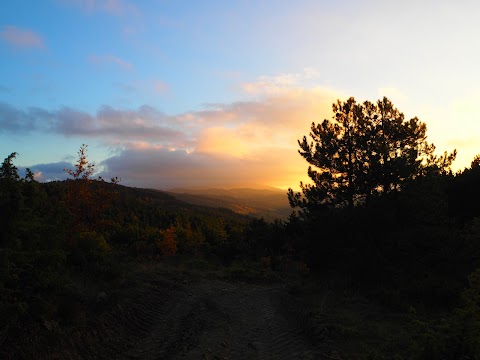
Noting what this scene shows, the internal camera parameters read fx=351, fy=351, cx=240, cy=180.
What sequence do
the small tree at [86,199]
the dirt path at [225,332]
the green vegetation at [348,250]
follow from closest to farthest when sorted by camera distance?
the green vegetation at [348,250], the dirt path at [225,332], the small tree at [86,199]

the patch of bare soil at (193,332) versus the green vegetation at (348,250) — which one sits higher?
the green vegetation at (348,250)

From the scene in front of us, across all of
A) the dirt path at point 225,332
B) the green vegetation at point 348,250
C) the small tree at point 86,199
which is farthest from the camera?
the small tree at point 86,199

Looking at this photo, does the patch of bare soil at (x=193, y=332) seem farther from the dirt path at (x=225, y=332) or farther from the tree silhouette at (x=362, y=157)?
the tree silhouette at (x=362, y=157)

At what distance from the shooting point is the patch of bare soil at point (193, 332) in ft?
25.3

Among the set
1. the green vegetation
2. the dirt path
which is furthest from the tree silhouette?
the dirt path

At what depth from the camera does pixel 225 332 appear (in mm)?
9922

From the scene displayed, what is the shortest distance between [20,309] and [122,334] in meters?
3.10

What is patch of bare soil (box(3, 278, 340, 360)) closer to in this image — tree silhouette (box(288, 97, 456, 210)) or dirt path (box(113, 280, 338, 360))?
dirt path (box(113, 280, 338, 360))

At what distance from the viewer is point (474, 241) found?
13547mm

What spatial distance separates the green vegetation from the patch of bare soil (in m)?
0.52

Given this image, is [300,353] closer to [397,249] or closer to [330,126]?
[397,249]

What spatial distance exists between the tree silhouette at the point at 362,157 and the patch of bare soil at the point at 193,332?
9116mm

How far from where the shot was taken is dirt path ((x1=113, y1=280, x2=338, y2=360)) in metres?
7.93

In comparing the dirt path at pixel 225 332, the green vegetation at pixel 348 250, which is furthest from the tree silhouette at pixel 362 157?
the dirt path at pixel 225 332
